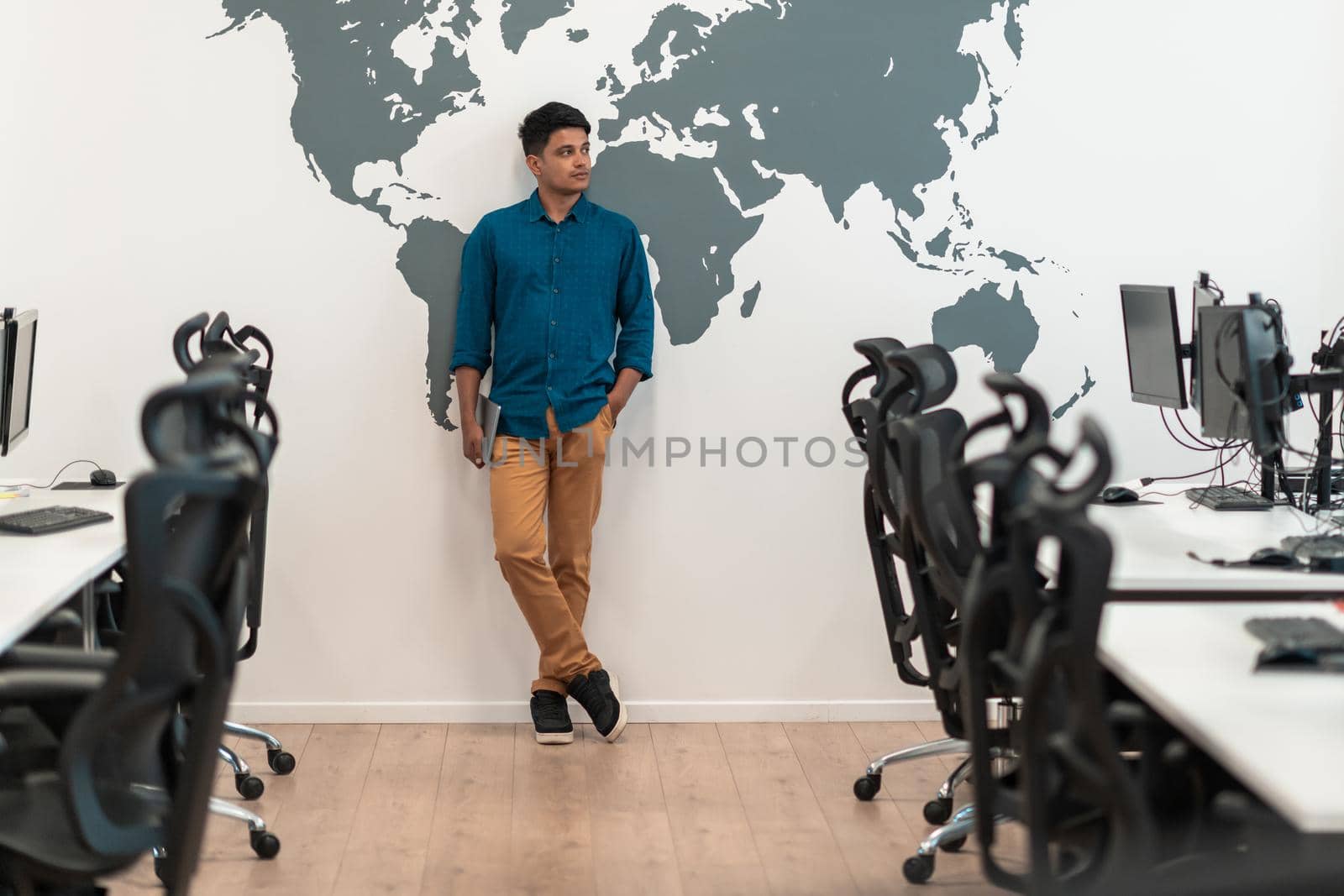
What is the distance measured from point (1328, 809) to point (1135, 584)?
1083 mm

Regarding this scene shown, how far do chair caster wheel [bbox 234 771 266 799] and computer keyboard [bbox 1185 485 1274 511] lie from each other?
260 centimetres

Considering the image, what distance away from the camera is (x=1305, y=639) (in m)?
2.23

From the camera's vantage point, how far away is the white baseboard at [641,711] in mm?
4355

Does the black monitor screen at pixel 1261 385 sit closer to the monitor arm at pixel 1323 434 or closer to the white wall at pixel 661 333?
the monitor arm at pixel 1323 434

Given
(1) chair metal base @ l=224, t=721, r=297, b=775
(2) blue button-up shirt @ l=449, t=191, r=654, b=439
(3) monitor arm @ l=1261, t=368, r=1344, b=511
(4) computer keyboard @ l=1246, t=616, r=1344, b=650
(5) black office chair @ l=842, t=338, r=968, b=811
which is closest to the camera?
(4) computer keyboard @ l=1246, t=616, r=1344, b=650

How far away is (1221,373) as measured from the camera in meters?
3.41

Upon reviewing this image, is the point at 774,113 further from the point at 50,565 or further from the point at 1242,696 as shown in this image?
the point at 1242,696

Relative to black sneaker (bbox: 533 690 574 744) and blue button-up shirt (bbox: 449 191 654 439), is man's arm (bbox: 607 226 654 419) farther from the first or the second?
black sneaker (bbox: 533 690 574 744)

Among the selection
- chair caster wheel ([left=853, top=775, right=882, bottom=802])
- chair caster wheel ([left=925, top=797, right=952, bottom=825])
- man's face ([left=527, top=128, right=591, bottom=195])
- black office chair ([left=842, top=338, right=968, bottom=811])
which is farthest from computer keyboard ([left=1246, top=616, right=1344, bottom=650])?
man's face ([left=527, top=128, right=591, bottom=195])

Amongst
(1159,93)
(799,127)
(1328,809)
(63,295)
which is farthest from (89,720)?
(1159,93)

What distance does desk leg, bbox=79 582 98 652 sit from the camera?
114 inches

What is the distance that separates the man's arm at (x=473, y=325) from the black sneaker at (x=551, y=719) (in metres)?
0.80

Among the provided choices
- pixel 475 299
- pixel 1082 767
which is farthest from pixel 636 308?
pixel 1082 767

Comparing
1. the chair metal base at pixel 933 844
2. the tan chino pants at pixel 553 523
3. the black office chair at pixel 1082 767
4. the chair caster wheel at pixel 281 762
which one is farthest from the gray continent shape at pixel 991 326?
the chair caster wheel at pixel 281 762
